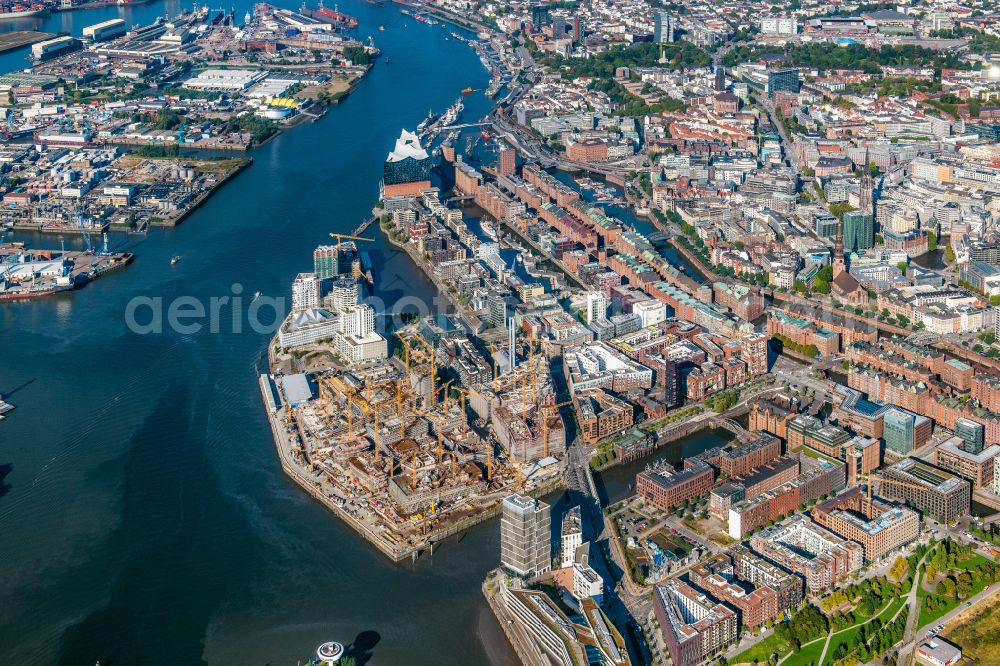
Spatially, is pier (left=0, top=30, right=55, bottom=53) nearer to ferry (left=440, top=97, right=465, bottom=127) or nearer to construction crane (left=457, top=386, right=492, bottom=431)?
ferry (left=440, top=97, right=465, bottom=127)

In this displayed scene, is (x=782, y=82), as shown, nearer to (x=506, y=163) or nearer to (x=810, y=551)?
(x=506, y=163)

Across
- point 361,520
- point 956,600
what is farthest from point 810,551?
point 361,520

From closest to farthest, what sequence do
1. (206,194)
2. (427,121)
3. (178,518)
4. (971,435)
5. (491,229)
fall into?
(178,518)
(971,435)
(491,229)
(206,194)
(427,121)

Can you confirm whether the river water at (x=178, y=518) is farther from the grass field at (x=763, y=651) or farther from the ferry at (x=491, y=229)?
the grass field at (x=763, y=651)

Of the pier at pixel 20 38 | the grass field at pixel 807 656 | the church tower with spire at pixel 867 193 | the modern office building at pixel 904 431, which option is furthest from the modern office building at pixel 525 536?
the pier at pixel 20 38

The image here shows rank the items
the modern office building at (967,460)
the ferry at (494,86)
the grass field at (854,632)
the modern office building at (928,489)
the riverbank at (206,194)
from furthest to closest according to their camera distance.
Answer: the ferry at (494,86) → the riverbank at (206,194) → the modern office building at (967,460) → the modern office building at (928,489) → the grass field at (854,632)

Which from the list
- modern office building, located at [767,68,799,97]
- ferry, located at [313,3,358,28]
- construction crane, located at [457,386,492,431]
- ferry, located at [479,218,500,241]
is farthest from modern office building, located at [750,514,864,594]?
ferry, located at [313,3,358,28]
